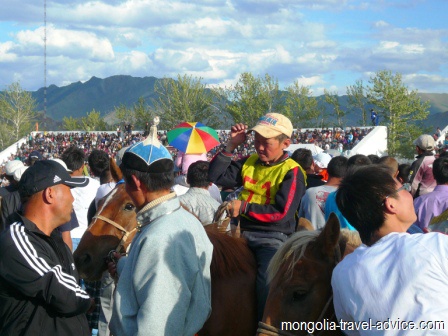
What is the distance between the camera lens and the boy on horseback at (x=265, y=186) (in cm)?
399

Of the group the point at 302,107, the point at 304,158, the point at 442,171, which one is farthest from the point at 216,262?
the point at 302,107

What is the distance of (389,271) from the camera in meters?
2.15

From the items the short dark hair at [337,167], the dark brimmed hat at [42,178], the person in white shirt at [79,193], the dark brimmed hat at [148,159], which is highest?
the dark brimmed hat at [148,159]

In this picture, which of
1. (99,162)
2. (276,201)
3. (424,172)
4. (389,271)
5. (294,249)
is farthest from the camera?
(99,162)

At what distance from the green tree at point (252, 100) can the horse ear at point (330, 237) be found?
63426 mm

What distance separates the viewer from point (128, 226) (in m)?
4.12

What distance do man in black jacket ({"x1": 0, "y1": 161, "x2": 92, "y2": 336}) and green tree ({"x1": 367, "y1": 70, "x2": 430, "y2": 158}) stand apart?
51.4m

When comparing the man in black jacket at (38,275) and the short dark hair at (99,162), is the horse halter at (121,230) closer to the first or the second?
the man in black jacket at (38,275)

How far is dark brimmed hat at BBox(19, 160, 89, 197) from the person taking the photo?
331 centimetres

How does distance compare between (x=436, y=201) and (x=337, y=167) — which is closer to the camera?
(x=436, y=201)

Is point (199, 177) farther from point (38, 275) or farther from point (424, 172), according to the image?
point (38, 275)

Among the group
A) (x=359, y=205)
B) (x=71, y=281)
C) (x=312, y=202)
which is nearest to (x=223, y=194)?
(x=312, y=202)

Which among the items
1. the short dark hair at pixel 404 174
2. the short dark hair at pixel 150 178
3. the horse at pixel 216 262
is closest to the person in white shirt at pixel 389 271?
the short dark hair at pixel 150 178

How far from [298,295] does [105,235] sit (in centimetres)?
173
